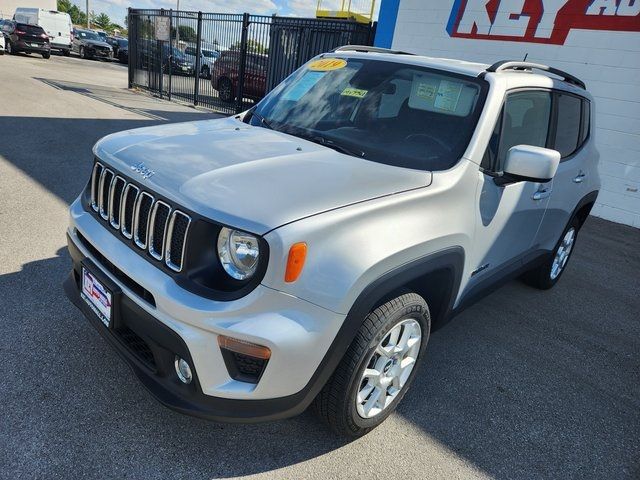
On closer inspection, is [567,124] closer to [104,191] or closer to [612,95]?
[104,191]

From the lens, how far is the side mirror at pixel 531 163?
2.50 m

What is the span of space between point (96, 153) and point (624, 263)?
602cm

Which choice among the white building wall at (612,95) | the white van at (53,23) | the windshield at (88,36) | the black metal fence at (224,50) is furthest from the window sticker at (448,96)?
the windshield at (88,36)

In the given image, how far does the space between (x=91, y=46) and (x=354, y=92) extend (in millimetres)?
31782

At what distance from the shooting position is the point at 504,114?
2828mm

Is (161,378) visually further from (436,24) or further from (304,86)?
(436,24)

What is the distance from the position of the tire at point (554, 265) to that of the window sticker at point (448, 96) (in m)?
2.11

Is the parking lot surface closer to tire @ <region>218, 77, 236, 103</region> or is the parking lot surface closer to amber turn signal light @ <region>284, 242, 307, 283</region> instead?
amber turn signal light @ <region>284, 242, 307, 283</region>

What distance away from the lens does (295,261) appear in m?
1.81

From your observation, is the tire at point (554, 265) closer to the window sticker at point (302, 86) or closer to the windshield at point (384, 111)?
the windshield at point (384, 111)

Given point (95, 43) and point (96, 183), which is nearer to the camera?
point (96, 183)

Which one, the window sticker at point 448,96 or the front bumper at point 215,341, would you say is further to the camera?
the window sticker at point 448,96

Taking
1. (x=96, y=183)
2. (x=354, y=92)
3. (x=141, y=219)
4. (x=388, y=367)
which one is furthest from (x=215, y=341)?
(x=354, y=92)

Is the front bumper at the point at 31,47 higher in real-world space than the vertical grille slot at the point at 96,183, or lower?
lower
